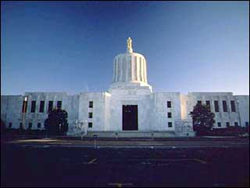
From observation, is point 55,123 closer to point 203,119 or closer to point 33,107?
point 33,107

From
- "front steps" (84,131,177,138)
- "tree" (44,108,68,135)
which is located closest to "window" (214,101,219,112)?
"front steps" (84,131,177,138)

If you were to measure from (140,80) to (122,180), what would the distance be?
4006 cm

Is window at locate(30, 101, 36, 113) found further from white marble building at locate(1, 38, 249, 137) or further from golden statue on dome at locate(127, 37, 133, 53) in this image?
golden statue on dome at locate(127, 37, 133, 53)

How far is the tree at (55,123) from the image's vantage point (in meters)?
37.7

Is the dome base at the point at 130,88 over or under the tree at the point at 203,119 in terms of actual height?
over

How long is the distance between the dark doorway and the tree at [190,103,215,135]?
12189mm

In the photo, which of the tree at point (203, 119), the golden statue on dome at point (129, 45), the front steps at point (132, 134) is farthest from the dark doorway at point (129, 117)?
the golden statue on dome at point (129, 45)

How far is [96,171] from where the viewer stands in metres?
8.15

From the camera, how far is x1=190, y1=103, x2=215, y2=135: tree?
36.8 m

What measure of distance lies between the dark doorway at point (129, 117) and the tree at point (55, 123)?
40.9 ft

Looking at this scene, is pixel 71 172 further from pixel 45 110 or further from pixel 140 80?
pixel 45 110

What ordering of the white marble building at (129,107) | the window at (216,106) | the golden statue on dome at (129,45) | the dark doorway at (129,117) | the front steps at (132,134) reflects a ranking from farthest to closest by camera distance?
the golden statue on dome at (129,45)
the window at (216,106)
the dark doorway at (129,117)
the white marble building at (129,107)
the front steps at (132,134)

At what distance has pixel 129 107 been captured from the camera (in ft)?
143

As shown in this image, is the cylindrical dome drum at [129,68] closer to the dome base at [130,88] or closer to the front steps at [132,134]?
the dome base at [130,88]
